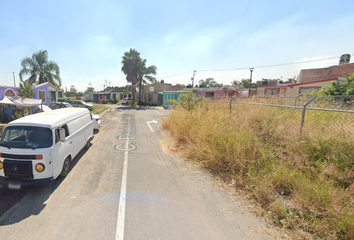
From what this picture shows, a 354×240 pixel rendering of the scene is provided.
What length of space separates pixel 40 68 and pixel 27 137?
89.3 feet

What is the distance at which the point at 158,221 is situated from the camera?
288cm

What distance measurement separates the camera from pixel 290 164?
12.6 feet

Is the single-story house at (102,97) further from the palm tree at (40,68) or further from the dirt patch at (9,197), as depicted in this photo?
the dirt patch at (9,197)

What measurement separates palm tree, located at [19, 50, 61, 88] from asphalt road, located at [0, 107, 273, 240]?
26.6 m

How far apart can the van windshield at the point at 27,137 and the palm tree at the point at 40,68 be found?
2559 centimetres

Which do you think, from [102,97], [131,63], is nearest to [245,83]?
[131,63]

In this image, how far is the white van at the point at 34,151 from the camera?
136 inches

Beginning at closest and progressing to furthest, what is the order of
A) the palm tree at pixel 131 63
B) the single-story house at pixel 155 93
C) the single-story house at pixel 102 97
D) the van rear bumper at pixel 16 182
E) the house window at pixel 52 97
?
the van rear bumper at pixel 16 182, the house window at pixel 52 97, the palm tree at pixel 131 63, the single-story house at pixel 155 93, the single-story house at pixel 102 97

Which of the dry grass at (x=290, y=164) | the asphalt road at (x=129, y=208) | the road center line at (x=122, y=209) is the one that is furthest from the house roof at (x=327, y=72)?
the road center line at (x=122, y=209)

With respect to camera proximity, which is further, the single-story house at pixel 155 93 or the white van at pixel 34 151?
the single-story house at pixel 155 93

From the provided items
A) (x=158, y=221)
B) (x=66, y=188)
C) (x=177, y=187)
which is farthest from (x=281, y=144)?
(x=66, y=188)

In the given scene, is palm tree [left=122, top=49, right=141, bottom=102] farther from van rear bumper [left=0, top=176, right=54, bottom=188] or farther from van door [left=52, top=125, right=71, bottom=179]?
van rear bumper [left=0, top=176, right=54, bottom=188]

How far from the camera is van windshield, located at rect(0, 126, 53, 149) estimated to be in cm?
371

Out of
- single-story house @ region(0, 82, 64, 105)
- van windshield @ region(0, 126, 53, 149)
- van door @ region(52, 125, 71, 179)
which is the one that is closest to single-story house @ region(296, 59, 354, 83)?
van door @ region(52, 125, 71, 179)
